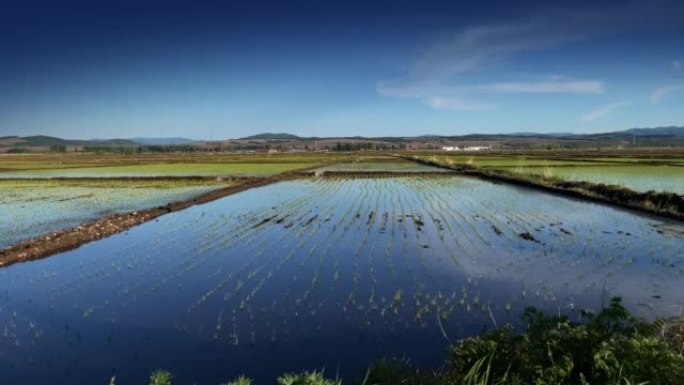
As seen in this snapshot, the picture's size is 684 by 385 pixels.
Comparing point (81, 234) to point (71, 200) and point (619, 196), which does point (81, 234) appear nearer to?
point (71, 200)

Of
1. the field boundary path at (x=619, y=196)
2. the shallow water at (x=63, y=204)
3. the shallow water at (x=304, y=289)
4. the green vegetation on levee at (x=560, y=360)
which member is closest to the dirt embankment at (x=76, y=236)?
the shallow water at (x=304, y=289)

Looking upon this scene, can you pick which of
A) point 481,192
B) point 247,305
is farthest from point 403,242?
point 481,192

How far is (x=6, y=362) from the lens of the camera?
5293 millimetres

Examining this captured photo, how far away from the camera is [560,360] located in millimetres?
3371

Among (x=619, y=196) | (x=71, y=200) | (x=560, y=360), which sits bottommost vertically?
(x=71, y=200)

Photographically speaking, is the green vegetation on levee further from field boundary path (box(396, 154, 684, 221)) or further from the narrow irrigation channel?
field boundary path (box(396, 154, 684, 221))

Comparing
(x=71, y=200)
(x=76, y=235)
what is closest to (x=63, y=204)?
Result: (x=71, y=200)

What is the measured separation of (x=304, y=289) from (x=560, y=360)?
186 inches

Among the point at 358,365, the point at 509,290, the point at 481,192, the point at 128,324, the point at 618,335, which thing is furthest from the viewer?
the point at 481,192

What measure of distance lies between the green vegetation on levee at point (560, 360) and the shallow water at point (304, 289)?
125cm

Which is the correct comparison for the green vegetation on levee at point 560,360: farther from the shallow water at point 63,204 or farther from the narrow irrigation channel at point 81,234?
the shallow water at point 63,204

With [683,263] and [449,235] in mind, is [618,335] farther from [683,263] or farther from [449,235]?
[449,235]

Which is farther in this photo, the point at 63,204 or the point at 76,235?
the point at 63,204

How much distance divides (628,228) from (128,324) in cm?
1158
